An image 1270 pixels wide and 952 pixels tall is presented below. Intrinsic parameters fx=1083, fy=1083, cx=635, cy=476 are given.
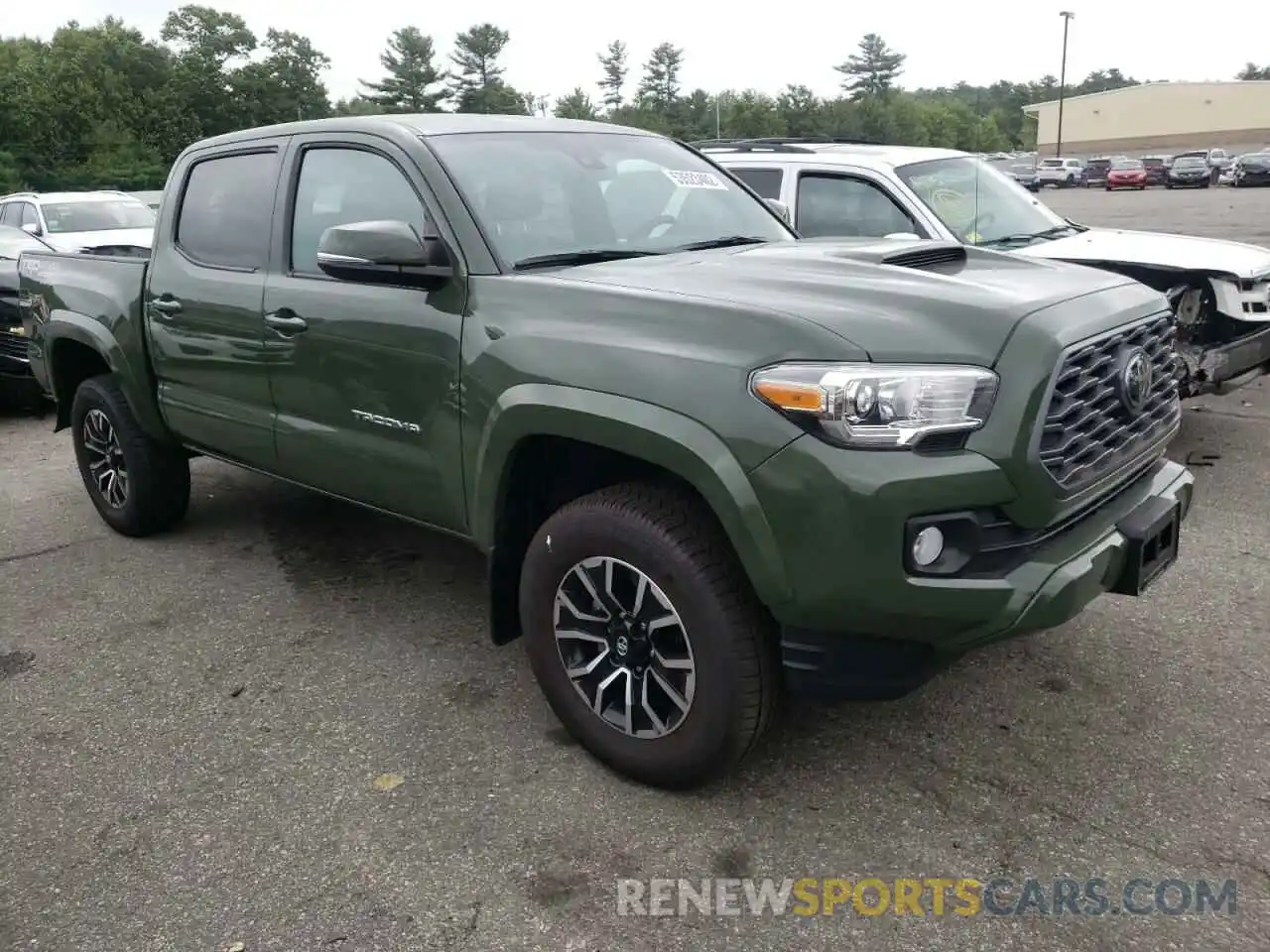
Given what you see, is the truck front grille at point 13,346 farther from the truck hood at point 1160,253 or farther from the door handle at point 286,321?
the truck hood at point 1160,253

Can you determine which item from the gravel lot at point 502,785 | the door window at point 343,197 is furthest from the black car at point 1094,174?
the door window at point 343,197

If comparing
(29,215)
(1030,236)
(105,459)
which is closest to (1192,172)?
(29,215)

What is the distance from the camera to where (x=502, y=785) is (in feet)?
10.1

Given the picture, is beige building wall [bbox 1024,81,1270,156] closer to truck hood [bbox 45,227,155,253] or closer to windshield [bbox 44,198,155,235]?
windshield [bbox 44,198,155,235]

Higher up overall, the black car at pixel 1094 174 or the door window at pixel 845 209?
the black car at pixel 1094 174

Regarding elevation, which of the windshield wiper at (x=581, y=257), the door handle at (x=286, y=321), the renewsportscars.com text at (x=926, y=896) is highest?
the windshield wiper at (x=581, y=257)

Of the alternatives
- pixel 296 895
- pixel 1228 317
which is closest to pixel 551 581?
pixel 296 895

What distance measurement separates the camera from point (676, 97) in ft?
331

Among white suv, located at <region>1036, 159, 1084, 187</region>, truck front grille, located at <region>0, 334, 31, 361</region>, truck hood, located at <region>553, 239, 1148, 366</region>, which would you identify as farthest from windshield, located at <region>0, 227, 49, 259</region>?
white suv, located at <region>1036, 159, 1084, 187</region>

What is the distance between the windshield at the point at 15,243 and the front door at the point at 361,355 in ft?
22.0

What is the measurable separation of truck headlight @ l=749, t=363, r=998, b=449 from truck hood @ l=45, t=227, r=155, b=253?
1252cm

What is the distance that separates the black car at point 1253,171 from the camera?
39.2m

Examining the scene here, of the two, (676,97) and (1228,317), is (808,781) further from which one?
(676,97)

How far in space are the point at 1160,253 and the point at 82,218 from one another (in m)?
13.0
